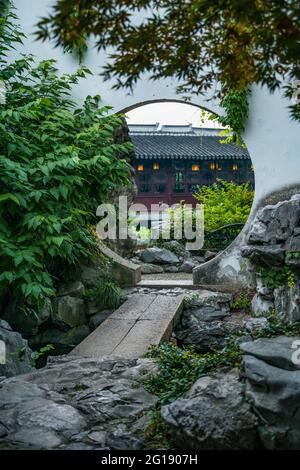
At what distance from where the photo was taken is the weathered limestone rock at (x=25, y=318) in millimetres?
6336

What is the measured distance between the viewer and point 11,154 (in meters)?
5.88

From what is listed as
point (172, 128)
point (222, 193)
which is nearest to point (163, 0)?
point (222, 193)

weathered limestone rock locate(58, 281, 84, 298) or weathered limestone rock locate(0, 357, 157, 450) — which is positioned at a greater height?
weathered limestone rock locate(58, 281, 84, 298)

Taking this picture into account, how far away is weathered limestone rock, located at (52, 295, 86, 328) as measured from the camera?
21.9 feet

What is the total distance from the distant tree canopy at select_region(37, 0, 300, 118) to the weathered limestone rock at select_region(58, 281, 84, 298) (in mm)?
4894

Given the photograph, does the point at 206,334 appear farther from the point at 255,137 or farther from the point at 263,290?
the point at 255,137

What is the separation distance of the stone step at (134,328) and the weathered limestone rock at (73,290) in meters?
0.62

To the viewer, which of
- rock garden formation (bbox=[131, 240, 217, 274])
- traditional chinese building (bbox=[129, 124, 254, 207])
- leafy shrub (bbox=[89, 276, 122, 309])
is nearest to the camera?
leafy shrub (bbox=[89, 276, 122, 309])

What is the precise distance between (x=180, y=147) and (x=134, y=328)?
16444mm

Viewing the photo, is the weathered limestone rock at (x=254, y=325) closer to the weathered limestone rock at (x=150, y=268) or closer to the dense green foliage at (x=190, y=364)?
the dense green foliage at (x=190, y=364)

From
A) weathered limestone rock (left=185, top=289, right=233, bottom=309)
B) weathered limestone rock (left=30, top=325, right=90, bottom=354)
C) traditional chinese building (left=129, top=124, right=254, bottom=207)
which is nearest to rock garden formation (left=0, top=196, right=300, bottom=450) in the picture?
weathered limestone rock (left=30, top=325, right=90, bottom=354)

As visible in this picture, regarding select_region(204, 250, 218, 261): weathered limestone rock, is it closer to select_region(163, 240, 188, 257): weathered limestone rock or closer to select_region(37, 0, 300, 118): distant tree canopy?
select_region(163, 240, 188, 257): weathered limestone rock
